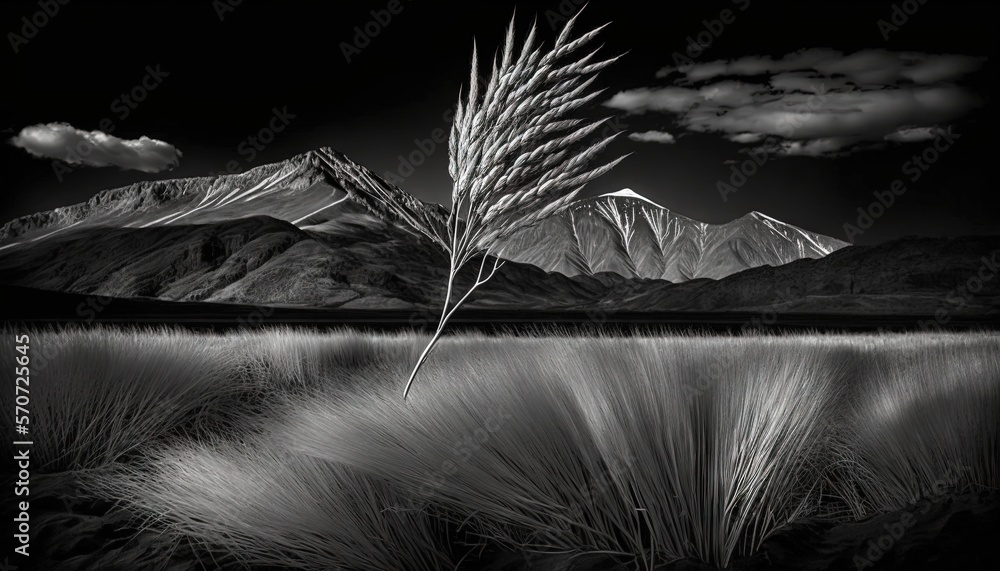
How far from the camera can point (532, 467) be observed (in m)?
1.52

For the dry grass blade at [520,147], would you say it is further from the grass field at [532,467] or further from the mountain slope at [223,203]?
the mountain slope at [223,203]

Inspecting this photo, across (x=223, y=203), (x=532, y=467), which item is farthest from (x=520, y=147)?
(x=223, y=203)

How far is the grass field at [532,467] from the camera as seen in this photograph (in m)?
1.40

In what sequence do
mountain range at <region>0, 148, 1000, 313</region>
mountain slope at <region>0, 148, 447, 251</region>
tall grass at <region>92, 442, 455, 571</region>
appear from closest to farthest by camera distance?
tall grass at <region>92, 442, 455, 571</region>, mountain range at <region>0, 148, 1000, 313</region>, mountain slope at <region>0, 148, 447, 251</region>

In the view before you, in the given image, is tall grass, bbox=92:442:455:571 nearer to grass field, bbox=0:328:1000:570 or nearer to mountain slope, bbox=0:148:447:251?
grass field, bbox=0:328:1000:570

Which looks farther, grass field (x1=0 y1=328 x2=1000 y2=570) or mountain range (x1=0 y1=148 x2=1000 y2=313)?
mountain range (x1=0 y1=148 x2=1000 y2=313)

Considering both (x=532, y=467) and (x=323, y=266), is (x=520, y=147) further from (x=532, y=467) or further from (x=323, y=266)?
(x=323, y=266)

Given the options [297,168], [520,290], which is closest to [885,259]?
[520,290]

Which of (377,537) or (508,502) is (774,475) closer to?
(508,502)

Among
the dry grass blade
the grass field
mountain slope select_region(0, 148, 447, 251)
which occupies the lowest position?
the grass field

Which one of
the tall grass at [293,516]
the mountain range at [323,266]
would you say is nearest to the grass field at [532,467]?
the tall grass at [293,516]

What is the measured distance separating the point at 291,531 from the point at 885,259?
3919 inches

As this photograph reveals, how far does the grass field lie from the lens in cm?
140

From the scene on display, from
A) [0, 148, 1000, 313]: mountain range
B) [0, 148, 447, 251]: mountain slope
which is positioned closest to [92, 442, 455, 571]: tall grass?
[0, 148, 1000, 313]: mountain range
